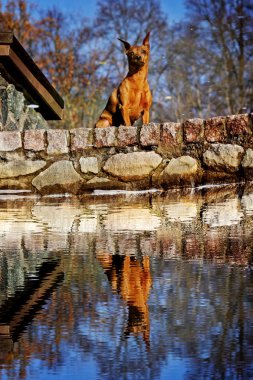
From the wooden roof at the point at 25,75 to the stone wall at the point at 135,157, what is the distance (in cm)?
285

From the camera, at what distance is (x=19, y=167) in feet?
22.5

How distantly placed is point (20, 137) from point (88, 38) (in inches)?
1425

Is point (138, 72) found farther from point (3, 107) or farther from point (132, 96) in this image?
point (3, 107)

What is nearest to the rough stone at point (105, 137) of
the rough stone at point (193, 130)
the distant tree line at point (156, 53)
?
the rough stone at point (193, 130)

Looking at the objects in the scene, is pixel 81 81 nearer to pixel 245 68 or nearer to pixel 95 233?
pixel 245 68

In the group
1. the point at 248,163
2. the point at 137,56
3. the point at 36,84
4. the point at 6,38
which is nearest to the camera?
the point at 248,163

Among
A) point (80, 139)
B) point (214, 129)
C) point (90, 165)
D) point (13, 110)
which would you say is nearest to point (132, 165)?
point (90, 165)

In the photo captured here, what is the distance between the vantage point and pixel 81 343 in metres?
1.43

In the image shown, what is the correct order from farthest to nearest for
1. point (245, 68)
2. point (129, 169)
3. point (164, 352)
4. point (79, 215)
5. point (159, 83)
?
point (159, 83), point (245, 68), point (129, 169), point (79, 215), point (164, 352)

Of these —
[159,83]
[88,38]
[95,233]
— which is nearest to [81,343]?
[95,233]

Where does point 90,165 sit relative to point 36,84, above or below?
below

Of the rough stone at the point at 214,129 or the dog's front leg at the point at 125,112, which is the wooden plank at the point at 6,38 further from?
the rough stone at the point at 214,129

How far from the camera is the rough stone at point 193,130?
6777 mm

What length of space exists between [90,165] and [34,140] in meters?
0.52
